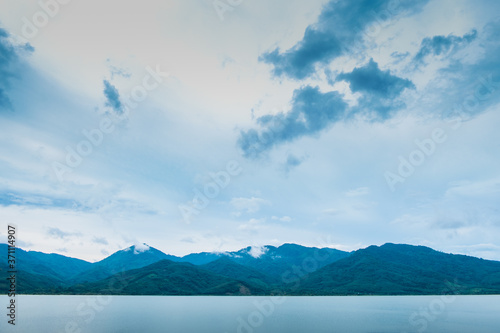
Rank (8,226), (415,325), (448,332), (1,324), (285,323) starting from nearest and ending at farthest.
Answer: (8,226)
(448,332)
(1,324)
(415,325)
(285,323)

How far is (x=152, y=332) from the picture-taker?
9625 centimetres

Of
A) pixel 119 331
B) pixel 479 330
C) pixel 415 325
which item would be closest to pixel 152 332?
pixel 119 331

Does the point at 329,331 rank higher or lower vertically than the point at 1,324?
lower

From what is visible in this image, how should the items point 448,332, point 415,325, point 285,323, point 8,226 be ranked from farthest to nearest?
point 285,323
point 415,325
point 448,332
point 8,226

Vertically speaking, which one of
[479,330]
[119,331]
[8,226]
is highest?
[8,226]

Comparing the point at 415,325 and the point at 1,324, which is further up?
the point at 1,324

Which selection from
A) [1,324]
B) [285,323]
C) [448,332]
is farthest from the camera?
[285,323]

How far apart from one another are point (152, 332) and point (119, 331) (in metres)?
9.33

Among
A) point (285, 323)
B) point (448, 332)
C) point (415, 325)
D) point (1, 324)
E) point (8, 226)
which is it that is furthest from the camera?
point (285, 323)

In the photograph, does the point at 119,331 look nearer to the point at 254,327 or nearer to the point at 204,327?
the point at 204,327

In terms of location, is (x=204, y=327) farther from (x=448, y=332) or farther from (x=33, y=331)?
(x=448, y=332)

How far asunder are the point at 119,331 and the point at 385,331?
7827cm

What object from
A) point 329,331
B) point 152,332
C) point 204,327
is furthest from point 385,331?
point 152,332

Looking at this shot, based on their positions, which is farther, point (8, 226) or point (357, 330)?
point (357, 330)
